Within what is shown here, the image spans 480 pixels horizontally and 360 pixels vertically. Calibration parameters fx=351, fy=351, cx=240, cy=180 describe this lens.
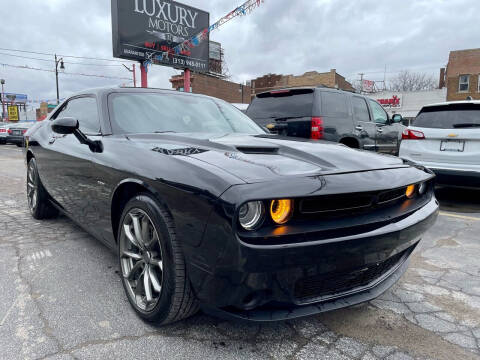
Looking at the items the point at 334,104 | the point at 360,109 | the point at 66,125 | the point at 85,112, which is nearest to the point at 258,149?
the point at 66,125

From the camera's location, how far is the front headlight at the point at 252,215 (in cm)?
148

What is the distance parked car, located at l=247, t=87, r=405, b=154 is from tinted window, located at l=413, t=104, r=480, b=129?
3.73ft

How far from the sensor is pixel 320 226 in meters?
1.55

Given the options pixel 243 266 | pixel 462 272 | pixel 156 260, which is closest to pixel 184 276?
pixel 156 260

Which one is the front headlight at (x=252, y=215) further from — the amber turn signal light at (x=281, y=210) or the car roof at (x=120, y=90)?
the car roof at (x=120, y=90)

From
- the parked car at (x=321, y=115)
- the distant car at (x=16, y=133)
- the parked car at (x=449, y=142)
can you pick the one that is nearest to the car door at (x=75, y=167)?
the parked car at (x=321, y=115)

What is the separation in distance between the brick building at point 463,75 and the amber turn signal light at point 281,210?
1142 inches

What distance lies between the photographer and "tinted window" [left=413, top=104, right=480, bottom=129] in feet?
15.6

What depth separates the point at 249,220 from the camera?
1504mm

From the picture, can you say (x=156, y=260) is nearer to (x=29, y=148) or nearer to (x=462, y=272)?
(x=462, y=272)

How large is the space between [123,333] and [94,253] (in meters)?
1.32

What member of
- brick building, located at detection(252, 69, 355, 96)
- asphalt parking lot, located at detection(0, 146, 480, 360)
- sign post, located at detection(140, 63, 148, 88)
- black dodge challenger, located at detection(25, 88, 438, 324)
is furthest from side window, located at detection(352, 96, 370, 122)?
brick building, located at detection(252, 69, 355, 96)

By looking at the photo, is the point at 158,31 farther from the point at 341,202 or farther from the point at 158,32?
the point at 341,202

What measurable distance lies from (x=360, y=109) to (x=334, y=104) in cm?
92
